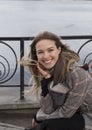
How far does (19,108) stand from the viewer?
22.0 feet

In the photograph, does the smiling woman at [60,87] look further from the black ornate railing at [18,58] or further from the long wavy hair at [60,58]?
the black ornate railing at [18,58]

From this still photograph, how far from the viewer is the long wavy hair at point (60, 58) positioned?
3.74m

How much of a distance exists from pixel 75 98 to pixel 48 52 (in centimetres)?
41

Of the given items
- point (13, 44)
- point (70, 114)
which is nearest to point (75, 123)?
point (70, 114)

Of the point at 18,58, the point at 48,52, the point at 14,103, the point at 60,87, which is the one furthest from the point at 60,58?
the point at 18,58

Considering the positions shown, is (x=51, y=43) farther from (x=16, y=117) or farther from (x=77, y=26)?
(x=77, y=26)

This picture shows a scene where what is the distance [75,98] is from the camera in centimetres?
368

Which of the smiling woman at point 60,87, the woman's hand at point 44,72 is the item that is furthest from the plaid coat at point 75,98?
the woman's hand at point 44,72

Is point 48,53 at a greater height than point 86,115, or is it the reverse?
point 48,53

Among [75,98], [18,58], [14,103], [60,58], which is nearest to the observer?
[75,98]

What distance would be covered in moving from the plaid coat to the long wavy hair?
0.16 feet

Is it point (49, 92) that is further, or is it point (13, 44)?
point (13, 44)

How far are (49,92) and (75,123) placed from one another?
30 centimetres

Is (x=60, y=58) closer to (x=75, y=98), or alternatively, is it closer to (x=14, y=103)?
(x=75, y=98)
